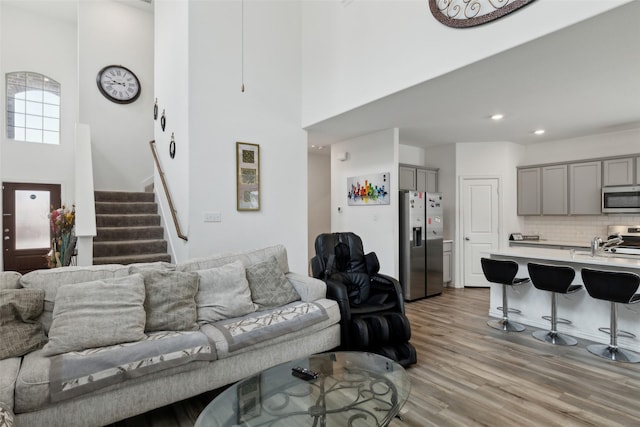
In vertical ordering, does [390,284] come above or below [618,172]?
below

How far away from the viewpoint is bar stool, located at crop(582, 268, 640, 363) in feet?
9.23

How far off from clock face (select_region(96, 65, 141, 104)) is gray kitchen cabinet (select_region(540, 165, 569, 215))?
7.64m

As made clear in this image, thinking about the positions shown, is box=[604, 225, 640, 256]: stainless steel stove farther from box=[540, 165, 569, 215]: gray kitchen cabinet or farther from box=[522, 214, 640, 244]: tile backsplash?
box=[540, 165, 569, 215]: gray kitchen cabinet

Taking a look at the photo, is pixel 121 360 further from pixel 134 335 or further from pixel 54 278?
pixel 54 278

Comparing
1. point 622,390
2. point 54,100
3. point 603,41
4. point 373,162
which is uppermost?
point 54,100

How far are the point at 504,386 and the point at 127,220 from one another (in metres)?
4.76

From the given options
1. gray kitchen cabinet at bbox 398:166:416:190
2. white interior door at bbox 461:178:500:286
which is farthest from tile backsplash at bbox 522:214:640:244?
gray kitchen cabinet at bbox 398:166:416:190

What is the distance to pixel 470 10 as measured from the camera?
2730 mm

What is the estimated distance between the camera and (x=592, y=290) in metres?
3.05

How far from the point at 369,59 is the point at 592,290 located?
314cm

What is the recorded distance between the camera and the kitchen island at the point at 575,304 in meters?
3.18

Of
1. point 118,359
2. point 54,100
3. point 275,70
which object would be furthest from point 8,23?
point 118,359

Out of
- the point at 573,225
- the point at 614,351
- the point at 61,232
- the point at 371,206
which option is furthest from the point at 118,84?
the point at 573,225

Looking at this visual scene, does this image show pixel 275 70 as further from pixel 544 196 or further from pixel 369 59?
pixel 544 196
